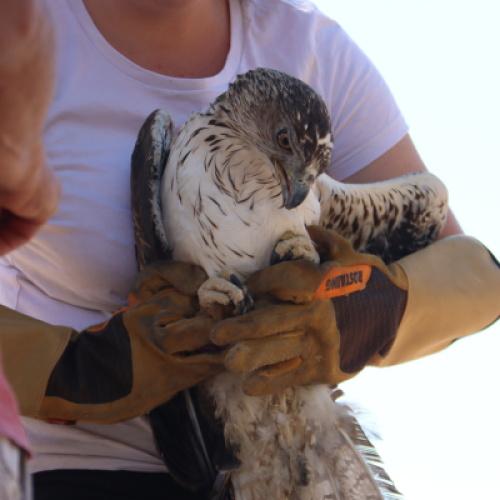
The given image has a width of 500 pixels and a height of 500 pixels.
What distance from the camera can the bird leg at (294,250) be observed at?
6.82 ft

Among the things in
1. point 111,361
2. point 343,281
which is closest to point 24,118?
point 111,361

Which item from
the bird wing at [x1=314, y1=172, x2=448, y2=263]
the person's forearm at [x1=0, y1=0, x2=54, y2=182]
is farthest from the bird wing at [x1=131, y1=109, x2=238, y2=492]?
the person's forearm at [x1=0, y1=0, x2=54, y2=182]

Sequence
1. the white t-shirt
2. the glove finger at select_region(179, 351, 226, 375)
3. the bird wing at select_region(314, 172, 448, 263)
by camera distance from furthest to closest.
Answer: the bird wing at select_region(314, 172, 448, 263) < the white t-shirt < the glove finger at select_region(179, 351, 226, 375)

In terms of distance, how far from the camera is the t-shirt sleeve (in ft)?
8.74

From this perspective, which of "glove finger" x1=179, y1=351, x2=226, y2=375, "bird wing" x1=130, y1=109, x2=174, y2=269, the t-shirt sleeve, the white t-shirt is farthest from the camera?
the t-shirt sleeve

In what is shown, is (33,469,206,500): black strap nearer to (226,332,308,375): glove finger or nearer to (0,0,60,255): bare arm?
(226,332,308,375): glove finger

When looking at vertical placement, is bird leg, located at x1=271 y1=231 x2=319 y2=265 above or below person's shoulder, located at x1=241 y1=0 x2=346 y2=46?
below

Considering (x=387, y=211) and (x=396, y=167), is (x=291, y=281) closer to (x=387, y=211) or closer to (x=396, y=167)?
(x=387, y=211)

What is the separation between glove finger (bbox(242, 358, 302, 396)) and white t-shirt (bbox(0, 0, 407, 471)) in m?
0.51

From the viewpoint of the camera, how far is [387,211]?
2.63 m

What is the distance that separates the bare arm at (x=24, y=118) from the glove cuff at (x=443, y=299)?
164cm

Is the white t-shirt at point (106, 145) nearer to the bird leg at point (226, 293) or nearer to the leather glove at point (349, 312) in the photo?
the bird leg at point (226, 293)

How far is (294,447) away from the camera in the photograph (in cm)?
209

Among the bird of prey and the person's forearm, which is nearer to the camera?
the person's forearm
